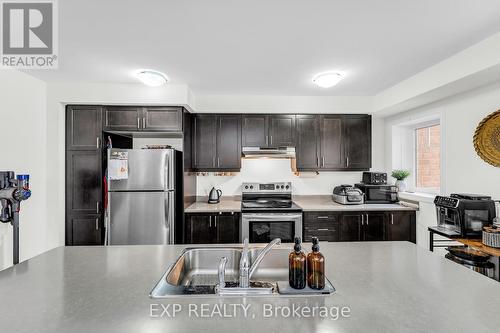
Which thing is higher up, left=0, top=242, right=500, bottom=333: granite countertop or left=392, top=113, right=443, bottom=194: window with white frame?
left=392, top=113, right=443, bottom=194: window with white frame

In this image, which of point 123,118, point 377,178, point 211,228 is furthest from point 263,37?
point 377,178

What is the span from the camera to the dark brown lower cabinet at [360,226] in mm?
3318

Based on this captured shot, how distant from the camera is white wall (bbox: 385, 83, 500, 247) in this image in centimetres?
238

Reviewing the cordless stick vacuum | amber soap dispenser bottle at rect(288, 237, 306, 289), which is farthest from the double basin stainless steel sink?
the cordless stick vacuum

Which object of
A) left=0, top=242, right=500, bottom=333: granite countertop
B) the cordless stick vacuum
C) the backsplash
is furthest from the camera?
the backsplash

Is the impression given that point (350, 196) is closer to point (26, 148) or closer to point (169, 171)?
point (169, 171)

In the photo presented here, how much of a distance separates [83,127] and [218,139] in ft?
5.41

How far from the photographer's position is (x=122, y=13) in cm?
169

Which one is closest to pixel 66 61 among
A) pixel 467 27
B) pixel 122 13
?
pixel 122 13

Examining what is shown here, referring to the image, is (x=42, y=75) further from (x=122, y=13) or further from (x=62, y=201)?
(x=122, y=13)

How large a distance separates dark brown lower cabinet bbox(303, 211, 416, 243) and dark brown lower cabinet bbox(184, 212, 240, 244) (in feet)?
2.99

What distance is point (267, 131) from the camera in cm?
365

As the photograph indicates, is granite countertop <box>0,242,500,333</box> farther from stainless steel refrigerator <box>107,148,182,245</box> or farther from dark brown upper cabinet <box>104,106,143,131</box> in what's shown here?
dark brown upper cabinet <box>104,106,143,131</box>

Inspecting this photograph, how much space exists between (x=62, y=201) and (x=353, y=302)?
340 centimetres
